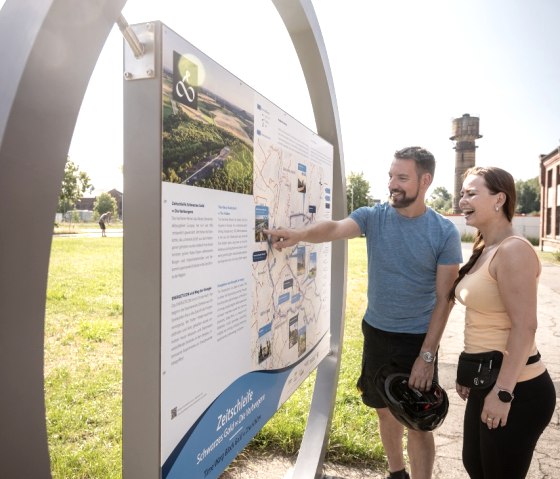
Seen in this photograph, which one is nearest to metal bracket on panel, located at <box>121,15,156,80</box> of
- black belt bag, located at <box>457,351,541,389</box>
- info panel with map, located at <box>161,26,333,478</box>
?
info panel with map, located at <box>161,26,333,478</box>

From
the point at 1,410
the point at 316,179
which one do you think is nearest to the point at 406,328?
the point at 316,179

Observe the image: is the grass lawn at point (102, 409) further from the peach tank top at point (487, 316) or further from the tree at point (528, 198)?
the tree at point (528, 198)

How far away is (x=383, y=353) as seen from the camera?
2.75 metres

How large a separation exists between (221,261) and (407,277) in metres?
1.44

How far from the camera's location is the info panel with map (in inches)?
51.6

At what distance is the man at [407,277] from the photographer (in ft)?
8.44

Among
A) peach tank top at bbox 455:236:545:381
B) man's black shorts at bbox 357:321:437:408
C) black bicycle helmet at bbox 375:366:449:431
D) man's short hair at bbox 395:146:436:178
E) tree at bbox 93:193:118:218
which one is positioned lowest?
black bicycle helmet at bbox 375:366:449:431

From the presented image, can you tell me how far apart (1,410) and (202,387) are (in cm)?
79

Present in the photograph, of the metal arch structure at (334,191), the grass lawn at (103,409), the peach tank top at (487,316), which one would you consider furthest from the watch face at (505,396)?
the grass lawn at (103,409)

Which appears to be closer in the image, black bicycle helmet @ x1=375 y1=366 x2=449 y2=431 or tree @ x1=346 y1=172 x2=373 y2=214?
black bicycle helmet @ x1=375 y1=366 x2=449 y2=431

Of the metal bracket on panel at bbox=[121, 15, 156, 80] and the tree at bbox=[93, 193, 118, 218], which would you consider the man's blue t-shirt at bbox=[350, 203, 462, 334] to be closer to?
the metal bracket on panel at bbox=[121, 15, 156, 80]

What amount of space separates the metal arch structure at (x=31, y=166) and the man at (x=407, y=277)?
5.49ft

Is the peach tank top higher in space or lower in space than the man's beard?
lower

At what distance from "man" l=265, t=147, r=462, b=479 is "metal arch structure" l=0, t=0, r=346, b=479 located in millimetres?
1673
